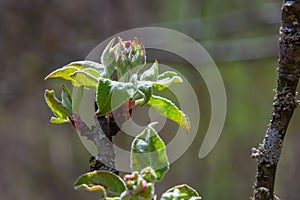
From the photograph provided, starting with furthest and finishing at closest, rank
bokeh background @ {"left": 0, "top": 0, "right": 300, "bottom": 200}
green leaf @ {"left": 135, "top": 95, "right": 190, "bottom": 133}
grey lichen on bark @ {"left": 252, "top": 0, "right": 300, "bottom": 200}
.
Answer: bokeh background @ {"left": 0, "top": 0, "right": 300, "bottom": 200} → green leaf @ {"left": 135, "top": 95, "right": 190, "bottom": 133} → grey lichen on bark @ {"left": 252, "top": 0, "right": 300, "bottom": 200}

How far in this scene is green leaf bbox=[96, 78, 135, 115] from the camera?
1.60 ft

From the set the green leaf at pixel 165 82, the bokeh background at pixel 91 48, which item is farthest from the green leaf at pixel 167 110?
the bokeh background at pixel 91 48

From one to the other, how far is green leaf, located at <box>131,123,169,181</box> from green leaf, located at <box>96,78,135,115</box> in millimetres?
43

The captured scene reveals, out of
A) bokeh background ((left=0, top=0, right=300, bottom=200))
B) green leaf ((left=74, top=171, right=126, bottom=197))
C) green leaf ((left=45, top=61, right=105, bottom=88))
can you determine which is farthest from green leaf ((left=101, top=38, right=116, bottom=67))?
bokeh background ((left=0, top=0, right=300, bottom=200))

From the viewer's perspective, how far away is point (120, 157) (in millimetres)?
611

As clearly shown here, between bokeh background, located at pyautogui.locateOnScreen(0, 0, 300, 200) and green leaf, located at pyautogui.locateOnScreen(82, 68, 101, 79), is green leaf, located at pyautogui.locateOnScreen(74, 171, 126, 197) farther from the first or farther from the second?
bokeh background, located at pyautogui.locateOnScreen(0, 0, 300, 200)

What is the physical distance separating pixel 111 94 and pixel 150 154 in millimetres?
67

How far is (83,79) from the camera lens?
1.73 feet

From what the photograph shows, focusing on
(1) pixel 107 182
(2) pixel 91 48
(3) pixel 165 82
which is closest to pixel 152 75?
(3) pixel 165 82

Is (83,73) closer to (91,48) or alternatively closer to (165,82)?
(165,82)

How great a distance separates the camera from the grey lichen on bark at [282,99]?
43 cm

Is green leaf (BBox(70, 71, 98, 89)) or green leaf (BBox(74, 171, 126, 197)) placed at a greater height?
green leaf (BBox(70, 71, 98, 89))

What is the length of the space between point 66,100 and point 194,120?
1.79 meters

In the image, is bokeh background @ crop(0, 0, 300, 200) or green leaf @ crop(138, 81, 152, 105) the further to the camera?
bokeh background @ crop(0, 0, 300, 200)
